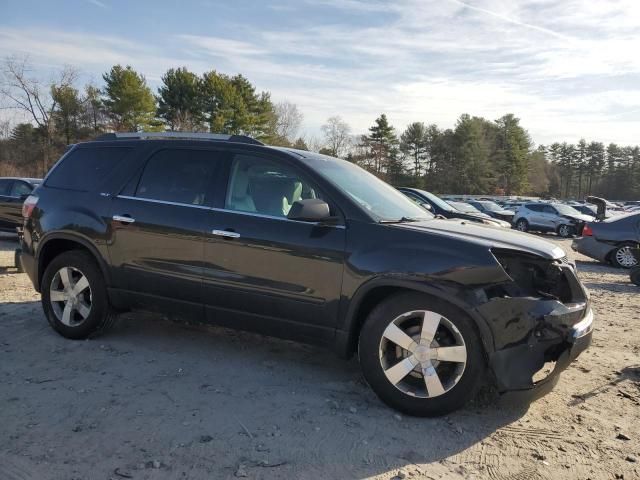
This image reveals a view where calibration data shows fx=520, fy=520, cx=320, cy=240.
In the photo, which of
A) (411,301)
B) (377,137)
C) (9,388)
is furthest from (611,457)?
(377,137)

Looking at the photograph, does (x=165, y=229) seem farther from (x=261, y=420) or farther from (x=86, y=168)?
(x=261, y=420)

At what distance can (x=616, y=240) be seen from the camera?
1184 centimetres

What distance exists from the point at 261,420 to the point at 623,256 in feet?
36.7

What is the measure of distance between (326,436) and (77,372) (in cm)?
215

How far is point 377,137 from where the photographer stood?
71.9 meters

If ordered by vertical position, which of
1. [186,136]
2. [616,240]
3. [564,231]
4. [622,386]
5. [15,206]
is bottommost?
[564,231]

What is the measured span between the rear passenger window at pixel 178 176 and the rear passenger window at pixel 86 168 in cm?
43

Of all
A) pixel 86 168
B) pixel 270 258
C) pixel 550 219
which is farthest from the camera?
pixel 550 219

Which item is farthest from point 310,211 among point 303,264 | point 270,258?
point 270,258

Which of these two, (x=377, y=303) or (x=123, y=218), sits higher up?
(x=123, y=218)

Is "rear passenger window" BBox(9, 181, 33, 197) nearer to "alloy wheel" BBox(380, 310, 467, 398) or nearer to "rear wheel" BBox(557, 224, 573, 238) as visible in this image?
"alloy wheel" BBox(380, 310, 467, 398)

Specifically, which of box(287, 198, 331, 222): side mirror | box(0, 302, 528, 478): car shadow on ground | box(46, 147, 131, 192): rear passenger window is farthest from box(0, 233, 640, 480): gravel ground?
box(46, 147, 131, 192): rear passenger window

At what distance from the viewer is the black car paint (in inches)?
130

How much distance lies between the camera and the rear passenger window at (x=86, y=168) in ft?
16.0
